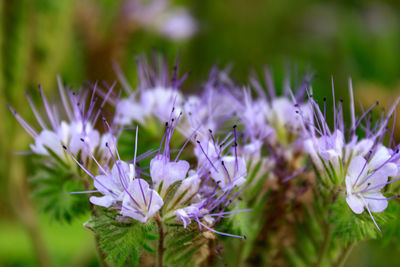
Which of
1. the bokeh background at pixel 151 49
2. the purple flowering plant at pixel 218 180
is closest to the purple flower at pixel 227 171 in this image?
the purple flowering plant at pixel 218 180

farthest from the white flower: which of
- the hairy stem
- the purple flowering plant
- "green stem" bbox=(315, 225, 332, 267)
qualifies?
the hairy stem

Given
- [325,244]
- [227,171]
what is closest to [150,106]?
[227,171]

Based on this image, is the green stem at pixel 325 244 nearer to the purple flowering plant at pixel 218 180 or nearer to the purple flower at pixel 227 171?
the purple flowering plant at pixel 218 180

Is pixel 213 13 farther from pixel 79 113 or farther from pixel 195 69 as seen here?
pixel 79 113

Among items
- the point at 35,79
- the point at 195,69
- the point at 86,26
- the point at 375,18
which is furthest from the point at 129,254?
the point at 375,18

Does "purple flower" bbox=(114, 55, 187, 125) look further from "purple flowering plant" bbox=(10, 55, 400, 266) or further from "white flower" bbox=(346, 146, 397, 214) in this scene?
"white flower" bbox=(346, 146, 397, 214)
